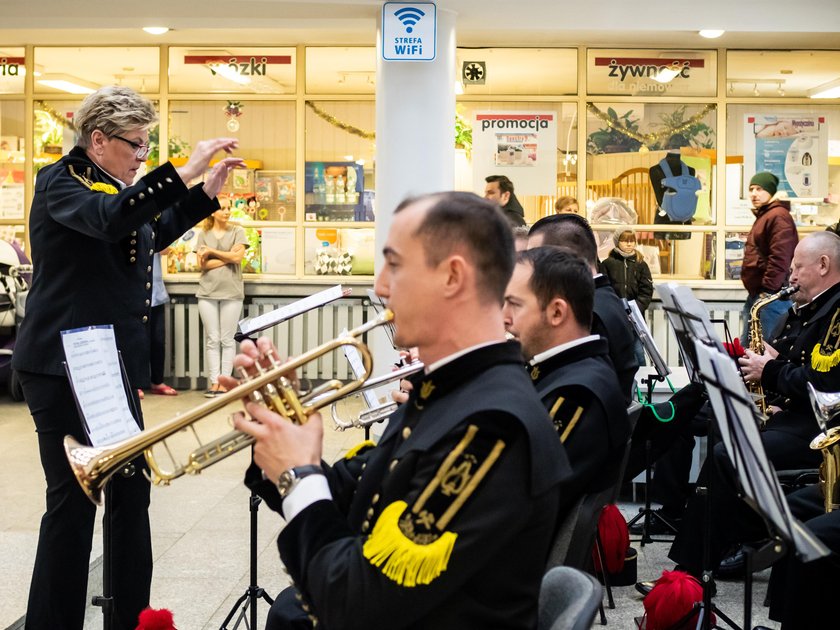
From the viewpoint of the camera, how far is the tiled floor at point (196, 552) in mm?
3963

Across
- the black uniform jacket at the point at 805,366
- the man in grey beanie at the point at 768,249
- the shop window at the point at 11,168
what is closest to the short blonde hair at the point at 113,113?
the black uniform jacket at the point at 805,366

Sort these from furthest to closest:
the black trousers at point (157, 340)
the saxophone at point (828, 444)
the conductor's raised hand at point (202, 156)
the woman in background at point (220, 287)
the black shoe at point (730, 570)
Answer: the woman in background at point (220, 287) → the black trousers at point (157, 340) → the black shoe at point (730, 570) → the saxophone at point (828, 444) → the conductor's raised hand at point (202, 156)

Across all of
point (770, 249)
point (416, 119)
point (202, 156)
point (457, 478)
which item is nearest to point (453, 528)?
point (457, 478)

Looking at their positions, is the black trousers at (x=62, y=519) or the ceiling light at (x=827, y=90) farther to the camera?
the ceiling light at (x=827, y=90)

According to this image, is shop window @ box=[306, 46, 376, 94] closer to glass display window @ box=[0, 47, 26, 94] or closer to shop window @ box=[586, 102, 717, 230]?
A: shop window @ box=[586, 102, 717, 230]

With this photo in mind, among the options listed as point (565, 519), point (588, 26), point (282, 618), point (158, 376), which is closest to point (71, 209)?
point (282, 618)

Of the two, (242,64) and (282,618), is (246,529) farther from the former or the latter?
(242,64)

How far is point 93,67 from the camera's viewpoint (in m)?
9.89

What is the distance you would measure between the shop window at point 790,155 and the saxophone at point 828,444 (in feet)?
20.1

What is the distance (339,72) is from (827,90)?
436 centimetres

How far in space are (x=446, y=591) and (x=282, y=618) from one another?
3.01 ft

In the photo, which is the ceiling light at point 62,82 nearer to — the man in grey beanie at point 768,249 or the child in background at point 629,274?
the child in background at point 629,274

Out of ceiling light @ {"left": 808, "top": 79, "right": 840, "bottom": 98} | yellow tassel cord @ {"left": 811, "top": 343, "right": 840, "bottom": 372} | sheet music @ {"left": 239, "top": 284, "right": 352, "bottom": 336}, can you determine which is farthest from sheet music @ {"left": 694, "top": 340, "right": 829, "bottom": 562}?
ceiling light @ {"left": 808, "top": 79, "right": 840, "bottom": 98}

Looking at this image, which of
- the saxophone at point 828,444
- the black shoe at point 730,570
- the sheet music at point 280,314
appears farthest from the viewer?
the black shoe at point 730,570
